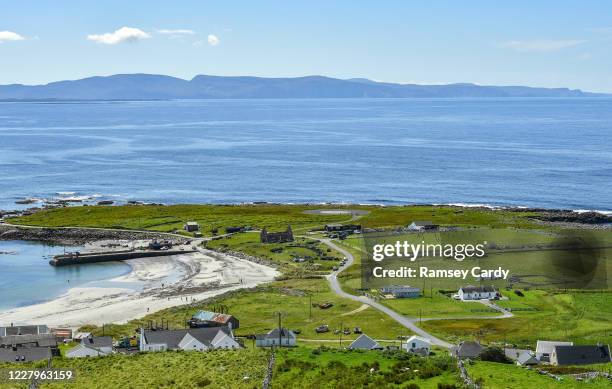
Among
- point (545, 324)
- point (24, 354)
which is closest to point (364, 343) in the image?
point (545, 324)

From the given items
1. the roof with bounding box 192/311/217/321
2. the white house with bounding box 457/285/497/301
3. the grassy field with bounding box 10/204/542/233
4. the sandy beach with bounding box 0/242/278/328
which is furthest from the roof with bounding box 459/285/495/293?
the grassy field with bounding box 10/204/542/233

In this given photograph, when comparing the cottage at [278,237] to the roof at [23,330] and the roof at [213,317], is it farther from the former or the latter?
the roof at [23,330]

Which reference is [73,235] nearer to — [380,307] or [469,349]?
[380,307]

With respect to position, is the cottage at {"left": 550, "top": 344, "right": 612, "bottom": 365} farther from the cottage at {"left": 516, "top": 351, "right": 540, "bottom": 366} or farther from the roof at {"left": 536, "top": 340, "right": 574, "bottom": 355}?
the roof at {"left": 536, "top": 340, "right": 574, "bottom": 355}

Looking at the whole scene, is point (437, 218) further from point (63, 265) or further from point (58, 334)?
point (58, 334)

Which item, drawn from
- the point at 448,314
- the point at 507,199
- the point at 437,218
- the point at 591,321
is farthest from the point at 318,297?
the point at 507,199

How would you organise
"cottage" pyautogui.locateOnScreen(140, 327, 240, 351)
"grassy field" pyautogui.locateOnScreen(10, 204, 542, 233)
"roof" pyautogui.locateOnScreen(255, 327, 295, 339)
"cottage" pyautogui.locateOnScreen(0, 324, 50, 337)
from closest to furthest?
"cottage" pyautogui.locateOnScreen(140, 327, 240, 351)
"roof" pyautogui.locateOnScreen(255, 327, 295, 339)
"cottage" pyautogui.locateOnScreen(0, 324, 50, 337)
"grassy field" pyautogui.locateOnScreen(10, 204, 542, 233)
